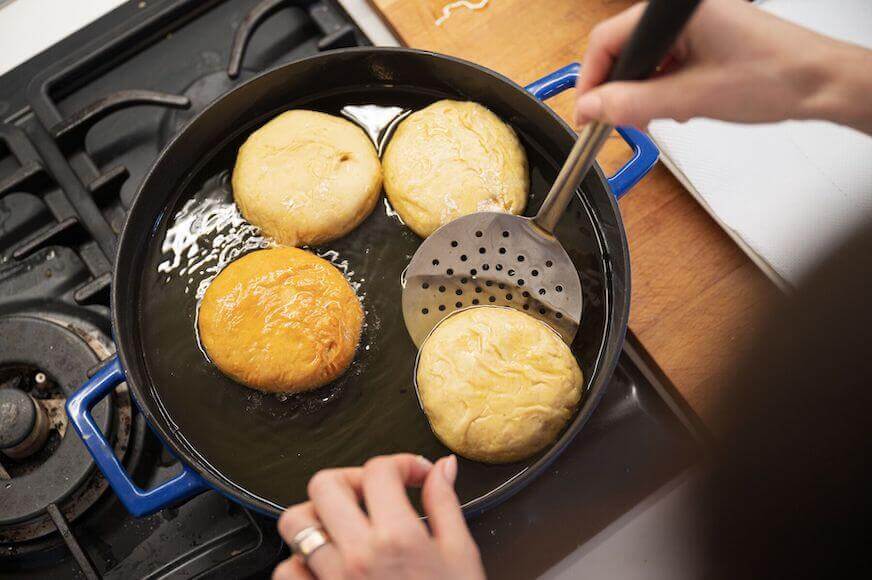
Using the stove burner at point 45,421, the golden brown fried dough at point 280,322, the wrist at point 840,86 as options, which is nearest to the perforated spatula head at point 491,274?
the golden brown fried dough at point 280,322

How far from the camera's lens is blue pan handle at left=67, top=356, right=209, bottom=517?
0.98 m

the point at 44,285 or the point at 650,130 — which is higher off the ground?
the point at 44,285

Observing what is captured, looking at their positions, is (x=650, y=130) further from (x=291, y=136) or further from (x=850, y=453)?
(x=850, y=453)

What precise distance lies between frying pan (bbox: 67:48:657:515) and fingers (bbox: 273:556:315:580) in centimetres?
34

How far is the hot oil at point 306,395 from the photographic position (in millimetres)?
1100

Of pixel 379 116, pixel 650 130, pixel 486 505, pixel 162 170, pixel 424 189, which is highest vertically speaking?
pixel 162 170

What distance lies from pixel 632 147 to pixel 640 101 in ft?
1.36

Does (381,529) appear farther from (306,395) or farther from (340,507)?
(306,395)

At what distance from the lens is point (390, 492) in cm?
65

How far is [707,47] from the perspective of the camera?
76 centimetres

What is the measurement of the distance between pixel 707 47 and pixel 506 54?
658mm

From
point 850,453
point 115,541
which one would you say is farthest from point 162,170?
point 850,453

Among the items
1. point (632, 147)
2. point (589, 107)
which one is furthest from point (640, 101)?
point (632, 147)

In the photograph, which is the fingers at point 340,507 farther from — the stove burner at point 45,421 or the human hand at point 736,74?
the stove burner at point 45,421
